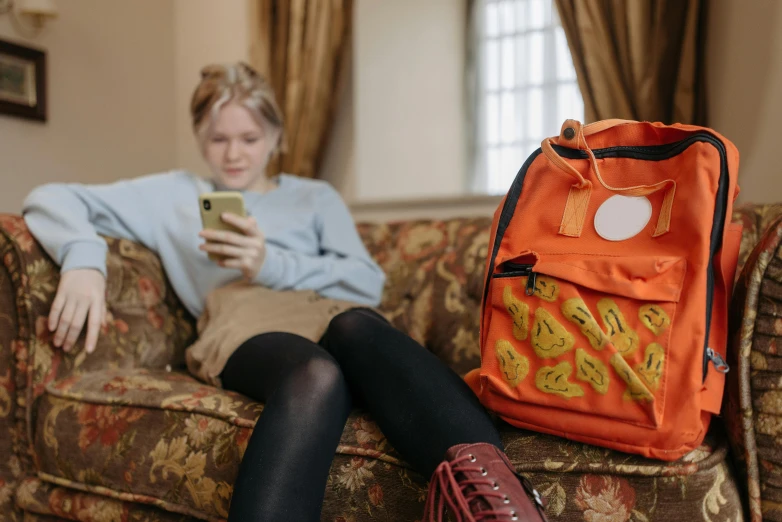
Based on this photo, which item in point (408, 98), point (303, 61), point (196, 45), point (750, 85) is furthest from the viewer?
point (196, 45)

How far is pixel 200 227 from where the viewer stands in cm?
143


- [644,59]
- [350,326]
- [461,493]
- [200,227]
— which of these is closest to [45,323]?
[200,227]

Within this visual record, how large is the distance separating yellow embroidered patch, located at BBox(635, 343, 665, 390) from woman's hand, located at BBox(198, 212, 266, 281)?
30.9 inches

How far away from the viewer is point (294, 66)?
2.44 m

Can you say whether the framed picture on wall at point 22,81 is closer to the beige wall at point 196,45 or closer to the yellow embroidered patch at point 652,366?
the beige wall at point 196,45

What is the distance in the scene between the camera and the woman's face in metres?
1.42

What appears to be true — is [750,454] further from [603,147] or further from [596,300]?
[603,147]

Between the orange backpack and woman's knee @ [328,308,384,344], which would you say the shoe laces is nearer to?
the orange backpack

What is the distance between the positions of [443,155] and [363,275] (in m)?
1.34

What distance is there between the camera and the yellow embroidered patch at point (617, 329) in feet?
2.60

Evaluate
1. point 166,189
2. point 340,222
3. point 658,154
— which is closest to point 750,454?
point 658,154

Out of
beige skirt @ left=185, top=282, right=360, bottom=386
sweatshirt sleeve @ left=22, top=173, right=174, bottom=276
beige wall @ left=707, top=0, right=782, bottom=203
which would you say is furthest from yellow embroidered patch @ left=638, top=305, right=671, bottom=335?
sweatshirt sleeve @ left=22, top=173, right=174, bottom=276

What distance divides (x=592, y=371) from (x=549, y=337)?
0.07 meters

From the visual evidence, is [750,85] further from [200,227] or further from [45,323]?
[45,323]
